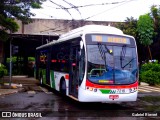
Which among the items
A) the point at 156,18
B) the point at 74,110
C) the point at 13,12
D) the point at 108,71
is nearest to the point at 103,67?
the point at 108,71

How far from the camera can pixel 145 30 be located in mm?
30875

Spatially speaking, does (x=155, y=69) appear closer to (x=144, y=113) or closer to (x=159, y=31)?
(x=159, y=31)

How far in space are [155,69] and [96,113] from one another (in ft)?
59.9

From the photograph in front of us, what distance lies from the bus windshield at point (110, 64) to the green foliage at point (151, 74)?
15.8 m

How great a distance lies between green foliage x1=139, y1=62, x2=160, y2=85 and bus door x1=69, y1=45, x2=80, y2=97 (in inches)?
614

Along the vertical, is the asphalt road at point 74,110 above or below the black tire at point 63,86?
below

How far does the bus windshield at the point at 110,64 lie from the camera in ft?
41.2

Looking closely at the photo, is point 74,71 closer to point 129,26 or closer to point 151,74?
point 151,74

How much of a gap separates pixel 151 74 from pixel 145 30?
15.7ft

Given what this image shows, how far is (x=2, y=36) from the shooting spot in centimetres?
1998

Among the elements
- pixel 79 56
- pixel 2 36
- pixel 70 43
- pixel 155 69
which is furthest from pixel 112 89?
pixel 155 69

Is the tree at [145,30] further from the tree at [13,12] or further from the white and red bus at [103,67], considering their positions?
the white and red bus at [103,67]

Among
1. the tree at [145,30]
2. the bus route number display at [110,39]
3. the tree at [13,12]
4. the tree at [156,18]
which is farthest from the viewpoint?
the tree at [156,18]

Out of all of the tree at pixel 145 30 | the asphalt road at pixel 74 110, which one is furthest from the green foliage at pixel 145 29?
the asphalt road at pixel 74 110
